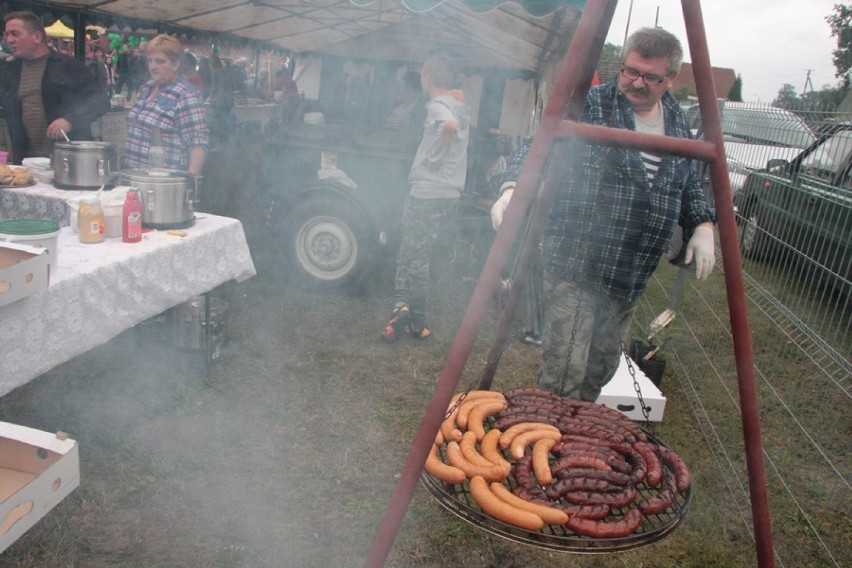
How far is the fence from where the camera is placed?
3.07 metres

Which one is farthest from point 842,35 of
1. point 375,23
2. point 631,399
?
point 631,399

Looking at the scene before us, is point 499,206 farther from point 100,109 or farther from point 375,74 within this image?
point 375,74

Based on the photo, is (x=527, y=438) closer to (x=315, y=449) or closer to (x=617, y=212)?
(x=617, y=212)

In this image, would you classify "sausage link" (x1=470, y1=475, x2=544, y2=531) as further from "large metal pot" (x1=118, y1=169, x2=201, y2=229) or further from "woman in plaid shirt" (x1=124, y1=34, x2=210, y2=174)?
"woman in plaid shirt" (x1=124, y1=34, x2=210, y2=174)

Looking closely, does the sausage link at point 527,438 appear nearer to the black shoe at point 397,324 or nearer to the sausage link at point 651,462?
the sausage link at point 651,462

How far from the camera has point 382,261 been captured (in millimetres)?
5625

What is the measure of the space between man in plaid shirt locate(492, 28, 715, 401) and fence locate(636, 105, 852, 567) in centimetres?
80

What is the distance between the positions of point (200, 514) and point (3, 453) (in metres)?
0.97

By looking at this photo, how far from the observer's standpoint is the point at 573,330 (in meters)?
2.58

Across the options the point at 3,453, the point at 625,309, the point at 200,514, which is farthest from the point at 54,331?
the point at 625,309

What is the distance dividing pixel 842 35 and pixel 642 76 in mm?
46060

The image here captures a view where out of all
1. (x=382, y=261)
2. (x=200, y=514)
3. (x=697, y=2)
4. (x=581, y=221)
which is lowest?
(x=200, y=514)

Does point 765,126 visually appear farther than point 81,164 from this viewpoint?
Yes

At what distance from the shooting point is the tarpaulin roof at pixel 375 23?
20.3ft
